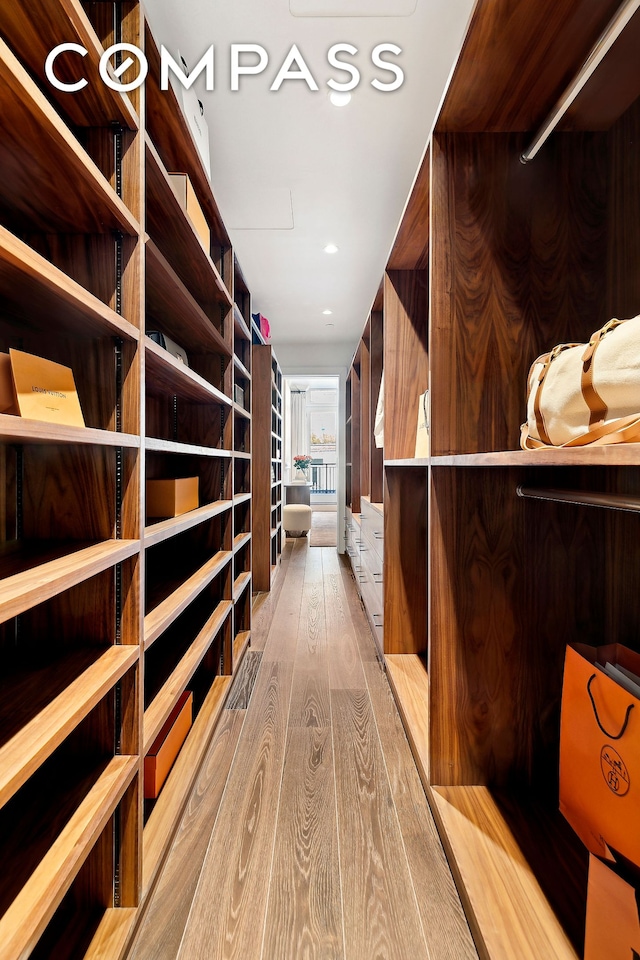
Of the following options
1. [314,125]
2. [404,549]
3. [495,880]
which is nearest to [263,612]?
[404,549]

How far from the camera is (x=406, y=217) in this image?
1.78 m

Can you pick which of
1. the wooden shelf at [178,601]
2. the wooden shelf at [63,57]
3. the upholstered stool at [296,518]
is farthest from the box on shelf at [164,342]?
the upholstered stool at [296,518]

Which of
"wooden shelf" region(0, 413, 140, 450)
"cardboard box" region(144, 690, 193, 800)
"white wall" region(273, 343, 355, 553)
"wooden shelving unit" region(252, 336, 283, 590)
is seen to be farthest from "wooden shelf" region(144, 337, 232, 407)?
"white wall" region(273, 343, 355, 553)

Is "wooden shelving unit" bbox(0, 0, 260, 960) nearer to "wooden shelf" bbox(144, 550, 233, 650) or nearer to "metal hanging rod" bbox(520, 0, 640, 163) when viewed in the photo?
"wooden shelf" bbox(144, 550, 233, 650)

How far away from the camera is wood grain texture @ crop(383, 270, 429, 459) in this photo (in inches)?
Result: 88.6

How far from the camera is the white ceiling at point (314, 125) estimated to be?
167 centimetres

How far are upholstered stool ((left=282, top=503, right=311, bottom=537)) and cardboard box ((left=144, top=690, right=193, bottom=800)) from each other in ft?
15.7

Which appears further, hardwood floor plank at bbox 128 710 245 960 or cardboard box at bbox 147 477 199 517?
cardboard box at bbox 147 477 199 517

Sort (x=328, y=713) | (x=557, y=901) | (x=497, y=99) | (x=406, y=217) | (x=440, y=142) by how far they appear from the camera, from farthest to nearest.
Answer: (x=328, y=713) < (x=406, y=217) < (x=440, y=142) < (x=497, y=99) < (x=557, y=901)

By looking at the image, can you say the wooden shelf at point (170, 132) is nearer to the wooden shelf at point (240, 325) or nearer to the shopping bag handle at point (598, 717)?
the wooden shelf at point (240, 325)

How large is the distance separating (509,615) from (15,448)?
132 centimetres

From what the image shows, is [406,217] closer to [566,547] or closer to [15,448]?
[566,547]

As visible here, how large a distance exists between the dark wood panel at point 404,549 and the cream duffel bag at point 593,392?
1.29 meters

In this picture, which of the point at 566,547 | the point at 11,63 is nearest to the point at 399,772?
the point at 566,547
